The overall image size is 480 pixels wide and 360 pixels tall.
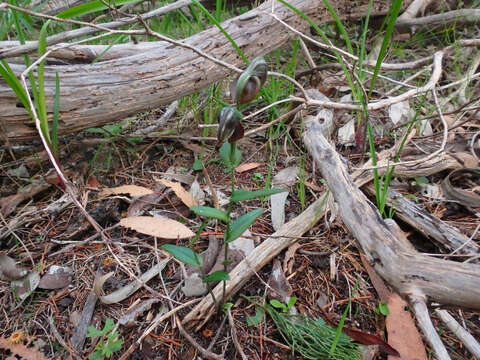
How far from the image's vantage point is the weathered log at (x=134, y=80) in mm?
1366

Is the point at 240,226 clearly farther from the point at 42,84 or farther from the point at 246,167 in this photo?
the point at 42,84

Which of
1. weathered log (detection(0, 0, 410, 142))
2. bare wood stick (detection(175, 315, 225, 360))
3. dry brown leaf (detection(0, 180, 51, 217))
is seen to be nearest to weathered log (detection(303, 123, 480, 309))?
bare wood stick (detection(175, 315, 225, 360))

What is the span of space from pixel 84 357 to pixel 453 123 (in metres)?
1.98

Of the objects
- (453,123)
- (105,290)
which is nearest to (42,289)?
(105,290)

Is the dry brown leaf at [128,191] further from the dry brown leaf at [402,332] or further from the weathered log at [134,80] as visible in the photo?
the dry brown leaf at [402,332]

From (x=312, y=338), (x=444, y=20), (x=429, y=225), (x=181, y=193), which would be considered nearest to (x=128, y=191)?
(x=181, y=193)

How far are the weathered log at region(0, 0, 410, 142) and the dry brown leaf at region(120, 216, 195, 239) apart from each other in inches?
20.0

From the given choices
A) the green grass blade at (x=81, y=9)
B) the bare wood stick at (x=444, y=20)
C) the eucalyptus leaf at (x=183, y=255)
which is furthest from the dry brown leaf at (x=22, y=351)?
the bare wood stick at (x=444, y=20)

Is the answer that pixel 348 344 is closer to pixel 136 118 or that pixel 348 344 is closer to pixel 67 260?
pixel 67 260

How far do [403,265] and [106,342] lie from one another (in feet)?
2.88

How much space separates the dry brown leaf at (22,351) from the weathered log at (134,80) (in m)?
0.79

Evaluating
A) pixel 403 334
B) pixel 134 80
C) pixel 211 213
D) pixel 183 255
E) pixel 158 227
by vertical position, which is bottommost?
pixel 403 334

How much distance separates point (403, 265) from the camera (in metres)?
0.79

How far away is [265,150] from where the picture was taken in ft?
5.71
